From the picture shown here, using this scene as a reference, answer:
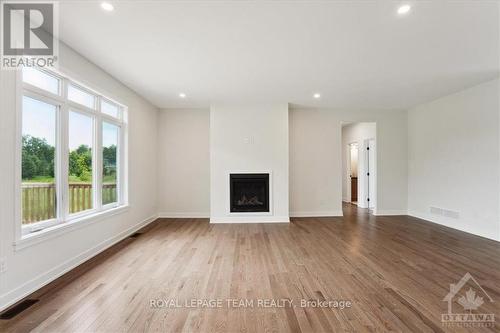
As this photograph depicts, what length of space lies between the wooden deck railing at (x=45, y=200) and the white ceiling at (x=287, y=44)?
1.83 metres

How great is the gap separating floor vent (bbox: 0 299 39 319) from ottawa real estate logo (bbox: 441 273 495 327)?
145 inches

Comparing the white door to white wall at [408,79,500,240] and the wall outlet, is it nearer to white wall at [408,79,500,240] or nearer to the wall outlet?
white wall at [408,79,500,240]

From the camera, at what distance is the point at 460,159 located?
470 cm

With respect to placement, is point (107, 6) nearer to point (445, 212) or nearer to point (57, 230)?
point (57, 230)

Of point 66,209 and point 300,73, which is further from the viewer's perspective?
point 300,73

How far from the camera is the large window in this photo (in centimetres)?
248

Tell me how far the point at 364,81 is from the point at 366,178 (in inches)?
159

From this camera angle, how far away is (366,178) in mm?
7207

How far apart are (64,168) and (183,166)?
314cm

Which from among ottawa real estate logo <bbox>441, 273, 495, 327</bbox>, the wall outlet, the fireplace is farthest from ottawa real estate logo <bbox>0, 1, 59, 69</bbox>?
ottawa real estate logo <bbox>441, 273, 495, 327</bbox>

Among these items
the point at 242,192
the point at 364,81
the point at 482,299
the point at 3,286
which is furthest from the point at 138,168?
the point at 482,299

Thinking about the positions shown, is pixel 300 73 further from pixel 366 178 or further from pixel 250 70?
pixel 366 178

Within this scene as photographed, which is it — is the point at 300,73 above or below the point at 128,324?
above

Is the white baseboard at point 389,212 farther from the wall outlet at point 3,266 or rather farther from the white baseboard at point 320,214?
the wall outlet at point 3,266
